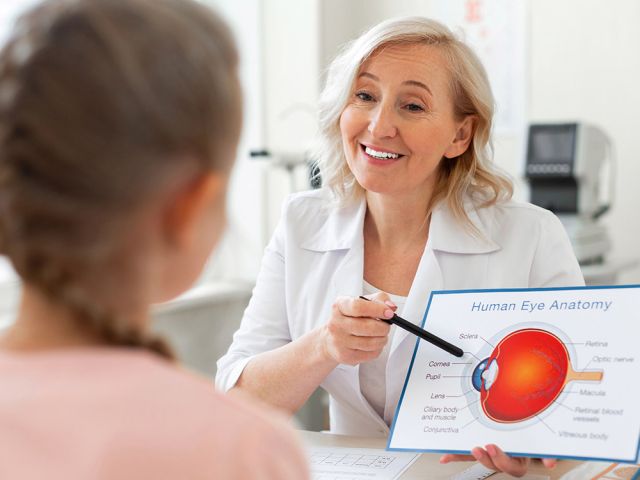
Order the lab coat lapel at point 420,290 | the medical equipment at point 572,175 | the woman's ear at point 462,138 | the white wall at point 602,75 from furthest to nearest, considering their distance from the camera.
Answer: the white wall at point 602,75 → the medical equipment at point 572,175 → the woman's ear at point 462,138 → the lab coat lapel at point 420,290

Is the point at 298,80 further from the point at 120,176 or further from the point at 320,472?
the point at 120,176

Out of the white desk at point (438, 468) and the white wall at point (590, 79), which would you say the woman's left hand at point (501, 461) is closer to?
the white desk at point (438, 468)

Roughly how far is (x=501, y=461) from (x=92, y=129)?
85 cm

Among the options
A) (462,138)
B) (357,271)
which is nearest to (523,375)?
(357,271)

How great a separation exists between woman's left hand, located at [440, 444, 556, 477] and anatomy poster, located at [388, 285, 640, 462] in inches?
0.5

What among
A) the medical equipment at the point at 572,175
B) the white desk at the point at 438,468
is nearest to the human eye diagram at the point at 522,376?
the white desk at the point at 438,468

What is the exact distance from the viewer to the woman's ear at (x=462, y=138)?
173 cm

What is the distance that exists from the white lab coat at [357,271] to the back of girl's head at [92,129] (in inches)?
40.8

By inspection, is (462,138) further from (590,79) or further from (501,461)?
(590,79)

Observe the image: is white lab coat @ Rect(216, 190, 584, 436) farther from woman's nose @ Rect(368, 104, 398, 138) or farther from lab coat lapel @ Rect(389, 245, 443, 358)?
woman's nose @ Rect(368, 104, 398, 138)

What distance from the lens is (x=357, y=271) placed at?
169 cm

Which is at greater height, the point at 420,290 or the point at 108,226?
the point at 108,226

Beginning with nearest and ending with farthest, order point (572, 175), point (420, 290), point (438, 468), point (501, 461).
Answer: point (501, 461) < point (438, 468) < point (420, 290) < point (572, 175)

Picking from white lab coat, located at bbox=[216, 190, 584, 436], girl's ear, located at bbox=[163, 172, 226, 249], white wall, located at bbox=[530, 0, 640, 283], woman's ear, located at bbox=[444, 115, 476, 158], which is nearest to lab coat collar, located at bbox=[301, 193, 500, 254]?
white lab coat, located at bbox=[216, 190, 584, 436]
